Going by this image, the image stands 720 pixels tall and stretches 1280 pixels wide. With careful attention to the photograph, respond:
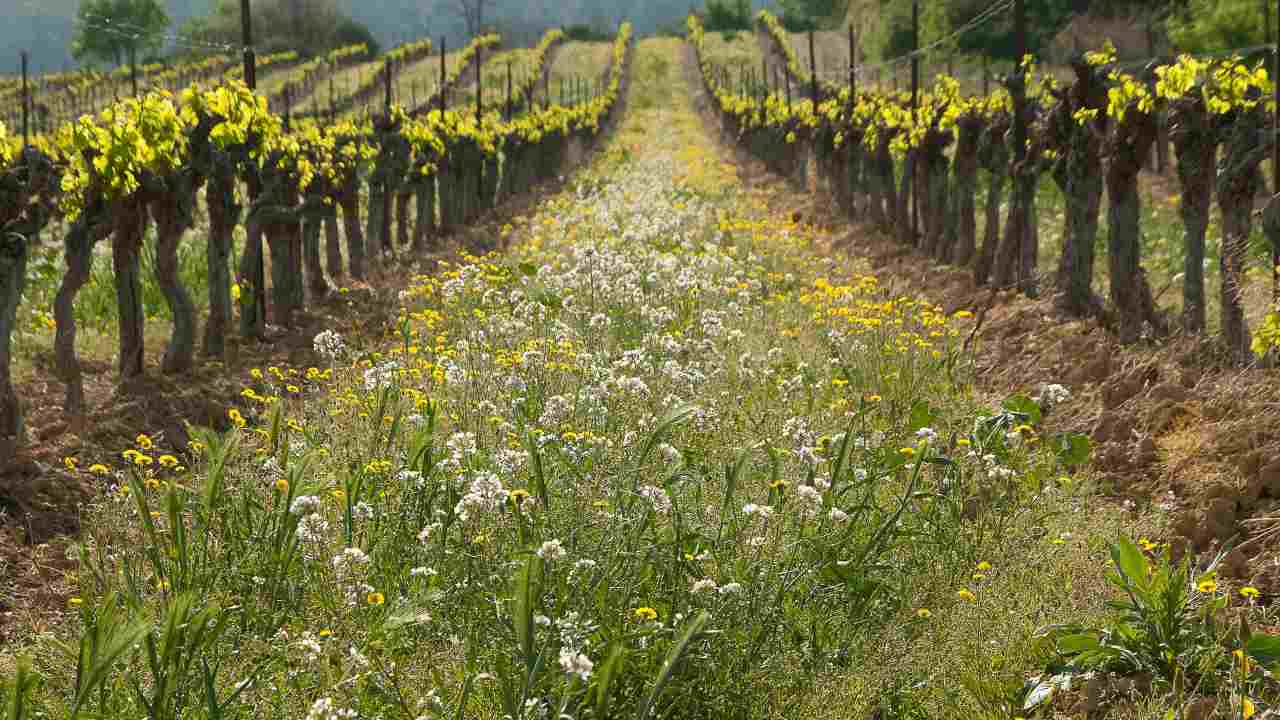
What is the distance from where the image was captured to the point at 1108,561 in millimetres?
6461

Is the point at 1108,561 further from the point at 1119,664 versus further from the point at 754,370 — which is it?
the point at 754,370

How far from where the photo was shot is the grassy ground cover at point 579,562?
4.48 metres

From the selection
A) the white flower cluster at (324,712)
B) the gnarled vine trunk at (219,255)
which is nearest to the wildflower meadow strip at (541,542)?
the white flower cluster at (324,712)

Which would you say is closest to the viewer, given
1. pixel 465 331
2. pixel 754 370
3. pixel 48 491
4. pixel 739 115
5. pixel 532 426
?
pixel 532 426

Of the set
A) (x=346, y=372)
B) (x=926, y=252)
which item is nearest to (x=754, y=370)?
(x=346, y=372)

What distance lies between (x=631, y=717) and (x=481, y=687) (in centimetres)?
73

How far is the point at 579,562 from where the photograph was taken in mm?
4523

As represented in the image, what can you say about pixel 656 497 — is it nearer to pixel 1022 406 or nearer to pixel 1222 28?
pixel 1022 406

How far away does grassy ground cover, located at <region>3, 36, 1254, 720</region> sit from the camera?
4480 mm

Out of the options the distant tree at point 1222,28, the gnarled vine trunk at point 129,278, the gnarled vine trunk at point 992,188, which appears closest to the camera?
the gnarled vine trunk at point 129,278

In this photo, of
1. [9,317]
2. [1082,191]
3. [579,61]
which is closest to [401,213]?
[9,317]

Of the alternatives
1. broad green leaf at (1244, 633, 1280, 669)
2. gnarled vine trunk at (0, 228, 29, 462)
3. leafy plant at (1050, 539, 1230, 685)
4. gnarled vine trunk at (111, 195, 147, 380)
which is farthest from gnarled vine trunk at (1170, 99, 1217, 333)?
gnarled vine trunk at (0, 228, 29, 462)

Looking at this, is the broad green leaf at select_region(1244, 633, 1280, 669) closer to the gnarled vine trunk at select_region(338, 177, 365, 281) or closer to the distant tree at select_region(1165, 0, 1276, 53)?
the gnarled vine trunk at select_region(338, 177, 365, 281)

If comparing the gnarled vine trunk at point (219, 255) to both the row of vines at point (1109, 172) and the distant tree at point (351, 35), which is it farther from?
the distant tree at point (351, 35)
